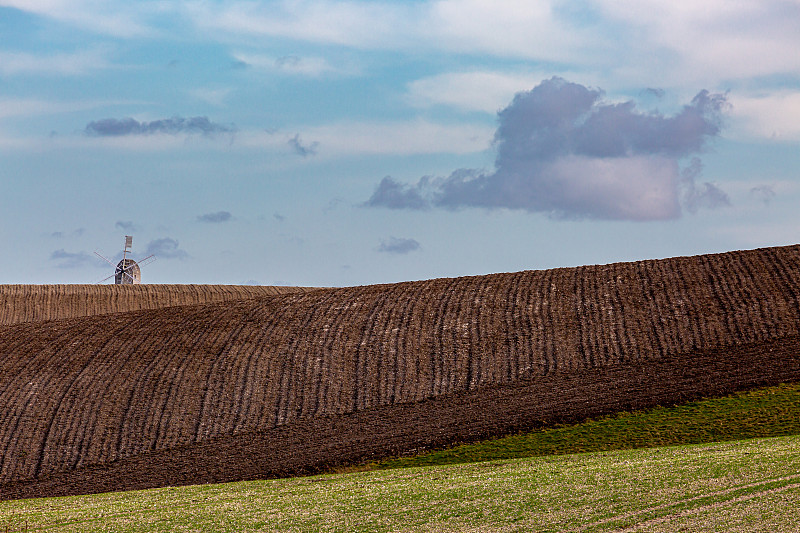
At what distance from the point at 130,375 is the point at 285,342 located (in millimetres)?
6685

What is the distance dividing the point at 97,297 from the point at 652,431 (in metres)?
56.0

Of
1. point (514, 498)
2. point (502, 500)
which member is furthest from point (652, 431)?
point (502, 500)

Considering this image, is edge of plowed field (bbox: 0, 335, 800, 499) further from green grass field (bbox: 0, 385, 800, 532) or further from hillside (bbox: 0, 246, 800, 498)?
green grass field (bbox: 0, 385, 800, 532)

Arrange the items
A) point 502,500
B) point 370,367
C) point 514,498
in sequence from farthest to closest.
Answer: point 370,367
point 514,498
point 502,500

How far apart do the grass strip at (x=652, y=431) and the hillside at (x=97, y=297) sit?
126ft

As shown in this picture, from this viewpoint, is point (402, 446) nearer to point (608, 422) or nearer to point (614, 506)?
point (608, 422)

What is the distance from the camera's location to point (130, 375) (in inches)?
1463

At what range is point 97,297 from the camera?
73.6 m

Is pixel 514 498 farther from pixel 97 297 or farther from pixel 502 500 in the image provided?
pixel 97 297

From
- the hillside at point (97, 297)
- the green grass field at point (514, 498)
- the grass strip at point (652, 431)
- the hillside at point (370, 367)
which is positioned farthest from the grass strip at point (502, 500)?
the hillside at point (97, 297)

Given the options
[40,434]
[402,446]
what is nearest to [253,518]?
[402,446]

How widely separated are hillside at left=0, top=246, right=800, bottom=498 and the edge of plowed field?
3.4 inches

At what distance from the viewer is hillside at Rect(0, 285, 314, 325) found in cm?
6788

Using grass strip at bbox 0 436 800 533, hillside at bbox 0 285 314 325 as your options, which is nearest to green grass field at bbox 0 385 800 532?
grass strip at bbox 0 436 800 533
